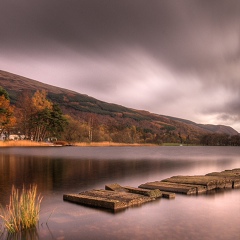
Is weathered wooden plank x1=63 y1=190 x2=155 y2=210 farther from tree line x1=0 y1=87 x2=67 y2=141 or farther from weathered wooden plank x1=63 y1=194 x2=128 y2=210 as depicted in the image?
tree line x1=0 y1=87 x2=67 y2=141

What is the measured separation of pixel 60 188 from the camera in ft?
54.6

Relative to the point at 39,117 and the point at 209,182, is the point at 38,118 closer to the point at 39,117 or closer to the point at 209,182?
the point at 39,117

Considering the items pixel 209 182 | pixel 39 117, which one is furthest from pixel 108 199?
pixel 39 117

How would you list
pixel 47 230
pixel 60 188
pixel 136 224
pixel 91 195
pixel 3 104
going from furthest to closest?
pixel 3 104, pixel 60 188, pixel 91 195, pixel 136 224, pixel 47 230

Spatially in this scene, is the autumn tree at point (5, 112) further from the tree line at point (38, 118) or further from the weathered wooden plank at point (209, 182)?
the weathered wooden plank at point (209, 182)

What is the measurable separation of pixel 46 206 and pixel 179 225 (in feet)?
17.3

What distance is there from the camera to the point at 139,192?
1397cm

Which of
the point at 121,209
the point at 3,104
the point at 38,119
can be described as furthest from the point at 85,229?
the point at 38,119

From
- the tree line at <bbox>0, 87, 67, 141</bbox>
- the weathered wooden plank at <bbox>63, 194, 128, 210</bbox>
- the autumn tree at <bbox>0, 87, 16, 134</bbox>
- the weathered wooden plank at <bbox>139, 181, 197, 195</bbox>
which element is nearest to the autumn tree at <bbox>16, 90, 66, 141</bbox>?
the tree line at <bbox>0, 87, 67, 141</bbox>

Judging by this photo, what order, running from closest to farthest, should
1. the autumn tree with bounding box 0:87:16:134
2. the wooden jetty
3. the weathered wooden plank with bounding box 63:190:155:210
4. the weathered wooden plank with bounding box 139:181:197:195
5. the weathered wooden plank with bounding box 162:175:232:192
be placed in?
the weathered wooden plank with bounding box 63:190:155:210
the wooden jetty
the weathered wooden plank with bounding box 139:181:197:195
the weathered wooden plank with bounding box 162:175:232:192
the autumn tree with bounding box 0:87:16:134

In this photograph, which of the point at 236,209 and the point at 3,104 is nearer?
the point at 236,209

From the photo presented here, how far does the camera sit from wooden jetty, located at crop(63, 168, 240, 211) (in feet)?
37.9

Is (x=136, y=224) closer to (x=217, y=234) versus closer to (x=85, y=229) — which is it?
(x=85, y=229)

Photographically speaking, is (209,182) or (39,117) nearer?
(209,182)
